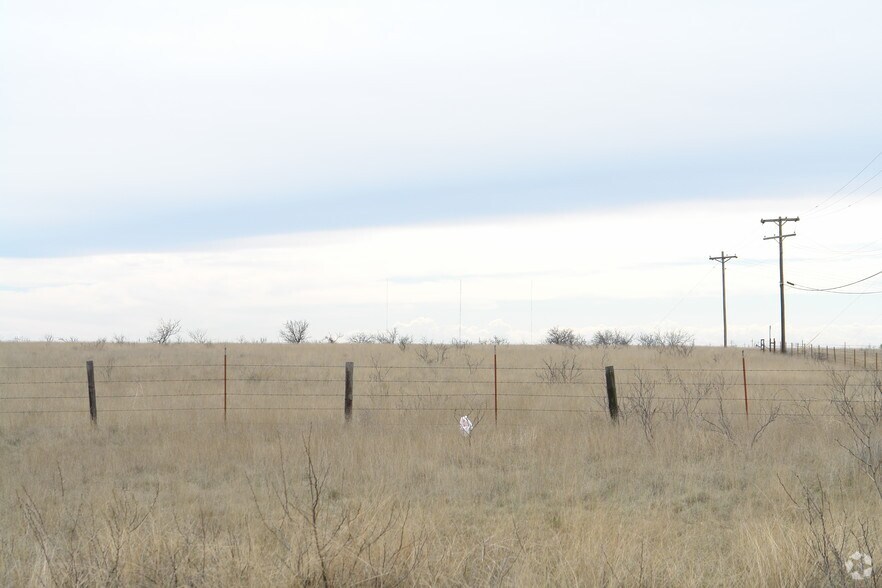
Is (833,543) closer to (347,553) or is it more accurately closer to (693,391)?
(347,553)

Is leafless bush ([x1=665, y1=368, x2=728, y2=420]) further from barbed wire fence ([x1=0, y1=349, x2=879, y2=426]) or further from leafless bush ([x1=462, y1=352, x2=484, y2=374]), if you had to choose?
leafless bush ([x1=462, y1=352, x2=484, y2=374])

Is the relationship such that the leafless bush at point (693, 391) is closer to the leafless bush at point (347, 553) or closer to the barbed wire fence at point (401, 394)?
the barbed wire fence at point (401, 394)

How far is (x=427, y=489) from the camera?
10219mm

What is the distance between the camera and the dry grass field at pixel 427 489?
6.22 meters

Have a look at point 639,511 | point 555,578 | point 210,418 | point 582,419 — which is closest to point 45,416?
point 210,418

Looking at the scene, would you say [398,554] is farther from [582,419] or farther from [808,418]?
[808,418]

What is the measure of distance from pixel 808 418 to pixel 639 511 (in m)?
8.04

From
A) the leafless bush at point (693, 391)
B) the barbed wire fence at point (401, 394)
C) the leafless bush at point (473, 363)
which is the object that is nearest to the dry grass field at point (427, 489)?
the barbed wire fence at point (401, 394)

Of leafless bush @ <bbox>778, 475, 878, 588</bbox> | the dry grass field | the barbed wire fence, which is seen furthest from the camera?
the barbed wire fence

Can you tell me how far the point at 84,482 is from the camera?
36.2ft

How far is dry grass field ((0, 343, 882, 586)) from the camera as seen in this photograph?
6.22 meters

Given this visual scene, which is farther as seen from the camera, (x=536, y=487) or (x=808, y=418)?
(x=808, y=418)

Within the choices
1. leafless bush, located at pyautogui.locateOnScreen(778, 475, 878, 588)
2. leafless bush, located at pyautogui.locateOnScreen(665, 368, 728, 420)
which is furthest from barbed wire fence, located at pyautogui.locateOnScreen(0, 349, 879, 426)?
leafless bush, located at pyautogui.locateOnScreen(778, 475, 878, 588)

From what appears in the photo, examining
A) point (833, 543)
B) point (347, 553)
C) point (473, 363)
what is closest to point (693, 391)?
point (473, 363)
